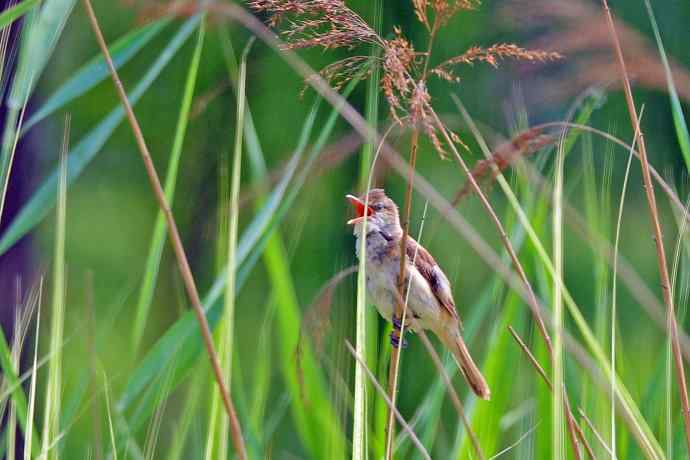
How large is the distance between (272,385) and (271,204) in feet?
9.48

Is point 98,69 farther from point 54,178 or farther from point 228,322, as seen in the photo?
point 228,322

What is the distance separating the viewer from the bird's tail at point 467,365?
60.3 inches

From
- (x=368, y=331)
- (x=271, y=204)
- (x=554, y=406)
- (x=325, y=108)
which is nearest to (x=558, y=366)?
(x=554, y=406)

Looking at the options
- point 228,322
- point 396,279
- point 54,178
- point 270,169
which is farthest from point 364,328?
point 270,169

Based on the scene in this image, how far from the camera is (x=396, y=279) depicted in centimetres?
218

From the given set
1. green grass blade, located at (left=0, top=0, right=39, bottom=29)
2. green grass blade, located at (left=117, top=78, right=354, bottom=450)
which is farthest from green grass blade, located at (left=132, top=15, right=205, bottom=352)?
green grass blade, located at (left=0, top=0, right=39, bottom=29)

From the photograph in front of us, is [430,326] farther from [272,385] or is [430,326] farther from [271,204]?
[272,385]

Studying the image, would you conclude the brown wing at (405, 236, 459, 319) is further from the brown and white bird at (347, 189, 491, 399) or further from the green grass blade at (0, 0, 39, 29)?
the green grass blade at (0, 0, 39, 29)

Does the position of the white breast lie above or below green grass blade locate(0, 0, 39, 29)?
below

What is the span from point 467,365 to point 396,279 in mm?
279

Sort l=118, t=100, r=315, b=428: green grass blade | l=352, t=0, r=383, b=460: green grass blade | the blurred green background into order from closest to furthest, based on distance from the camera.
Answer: l=352, t=0, r=383, b=460: green grass blade, l=118, t=100, r=315, b=428: green grass blade, the blurred green background

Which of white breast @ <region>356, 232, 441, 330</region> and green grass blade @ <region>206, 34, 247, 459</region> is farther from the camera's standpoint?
white breast @ <region>356, 232, 441, 330</region>

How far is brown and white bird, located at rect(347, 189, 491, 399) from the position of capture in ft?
7.16

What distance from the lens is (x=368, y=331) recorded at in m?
1.62
